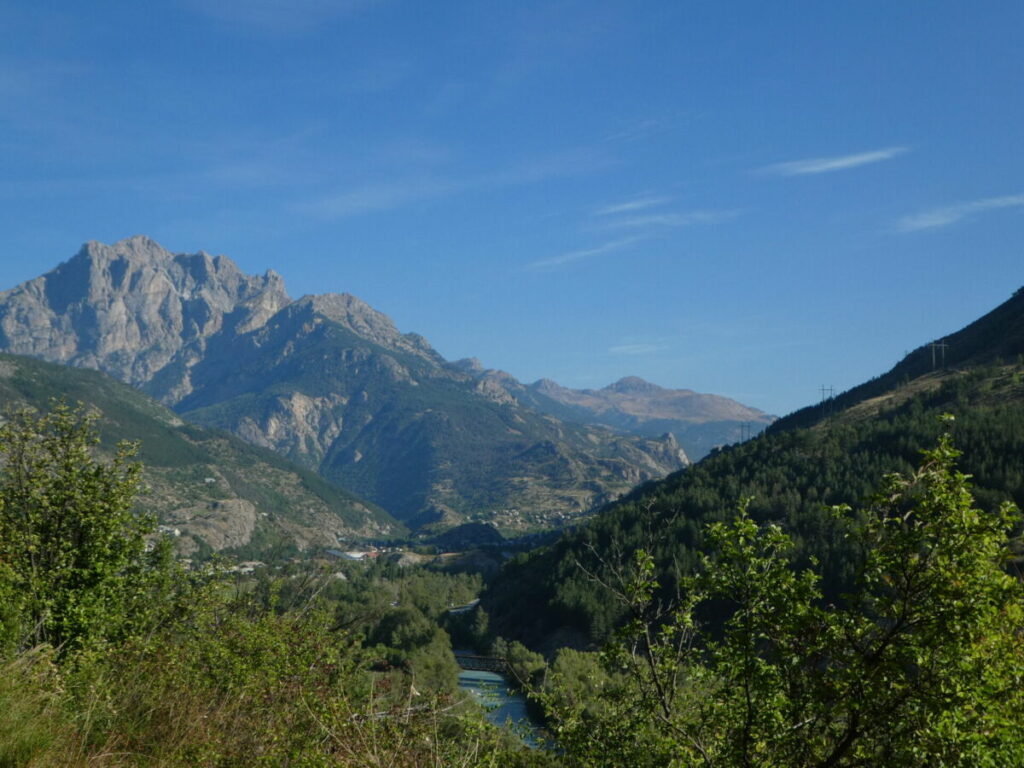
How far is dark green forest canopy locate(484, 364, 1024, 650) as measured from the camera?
141250mm

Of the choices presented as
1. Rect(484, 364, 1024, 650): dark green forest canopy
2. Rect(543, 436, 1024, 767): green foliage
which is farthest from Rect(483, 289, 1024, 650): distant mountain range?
Rect(543, 436, 1024, 767): green foliage

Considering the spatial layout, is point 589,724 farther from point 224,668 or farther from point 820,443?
point 820,443

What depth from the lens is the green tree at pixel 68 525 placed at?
927 inches

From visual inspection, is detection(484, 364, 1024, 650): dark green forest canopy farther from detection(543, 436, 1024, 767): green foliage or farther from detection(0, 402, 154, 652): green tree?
detection(543, 436, 1024, 767): green foliage

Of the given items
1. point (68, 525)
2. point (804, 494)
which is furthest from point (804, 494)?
point (68, 525)

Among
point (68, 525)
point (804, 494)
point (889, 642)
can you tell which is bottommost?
point (804, 494)

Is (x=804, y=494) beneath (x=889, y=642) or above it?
beneath

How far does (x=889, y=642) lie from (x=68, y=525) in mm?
25249

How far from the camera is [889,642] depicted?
1005 centimetres

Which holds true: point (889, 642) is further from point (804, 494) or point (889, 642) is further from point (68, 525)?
point (804, 494)

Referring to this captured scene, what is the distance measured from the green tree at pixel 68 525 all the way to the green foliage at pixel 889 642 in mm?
19621

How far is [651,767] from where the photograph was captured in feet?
47.9

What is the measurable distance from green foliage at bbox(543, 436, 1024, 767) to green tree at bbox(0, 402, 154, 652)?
1962cm

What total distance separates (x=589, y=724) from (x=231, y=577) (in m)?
27.4
